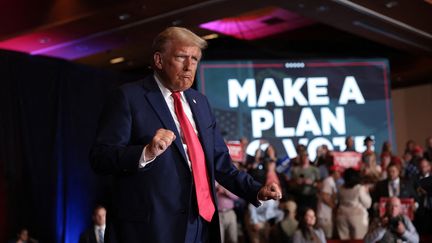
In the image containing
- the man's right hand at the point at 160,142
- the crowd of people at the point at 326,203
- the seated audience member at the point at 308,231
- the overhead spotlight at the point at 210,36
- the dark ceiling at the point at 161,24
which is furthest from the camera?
the overhead spotlight at the point at 210,36

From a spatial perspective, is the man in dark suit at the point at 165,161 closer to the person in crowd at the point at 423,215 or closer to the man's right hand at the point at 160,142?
the man's right hand at the point at 160,142

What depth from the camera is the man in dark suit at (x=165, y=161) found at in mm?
2562

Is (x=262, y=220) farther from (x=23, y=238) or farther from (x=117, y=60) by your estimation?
(x=117, y=60)

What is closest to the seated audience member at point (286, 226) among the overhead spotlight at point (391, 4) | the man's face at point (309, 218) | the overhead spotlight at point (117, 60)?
the man's face at point (309, 218)

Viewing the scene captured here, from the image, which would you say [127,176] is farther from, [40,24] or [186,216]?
[40,24]

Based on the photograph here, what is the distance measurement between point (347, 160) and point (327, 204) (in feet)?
3.45

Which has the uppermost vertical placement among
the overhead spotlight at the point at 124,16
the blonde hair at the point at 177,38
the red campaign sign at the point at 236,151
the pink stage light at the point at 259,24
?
the pink stage light at the point at 259,24

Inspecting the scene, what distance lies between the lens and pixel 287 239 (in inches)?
349

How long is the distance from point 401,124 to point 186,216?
15335 millimetres

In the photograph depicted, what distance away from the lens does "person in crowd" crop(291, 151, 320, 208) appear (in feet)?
30.8

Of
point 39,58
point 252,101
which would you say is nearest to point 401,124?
point 252,101

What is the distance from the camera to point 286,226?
898 cm

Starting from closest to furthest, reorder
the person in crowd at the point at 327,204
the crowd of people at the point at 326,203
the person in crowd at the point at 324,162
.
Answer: the crowd of people at the point at 326,203 < the person in crowd at the point at 327,204 < the person in crowd at the point at 324,162

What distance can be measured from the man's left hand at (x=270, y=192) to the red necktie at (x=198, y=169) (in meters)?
0.19
